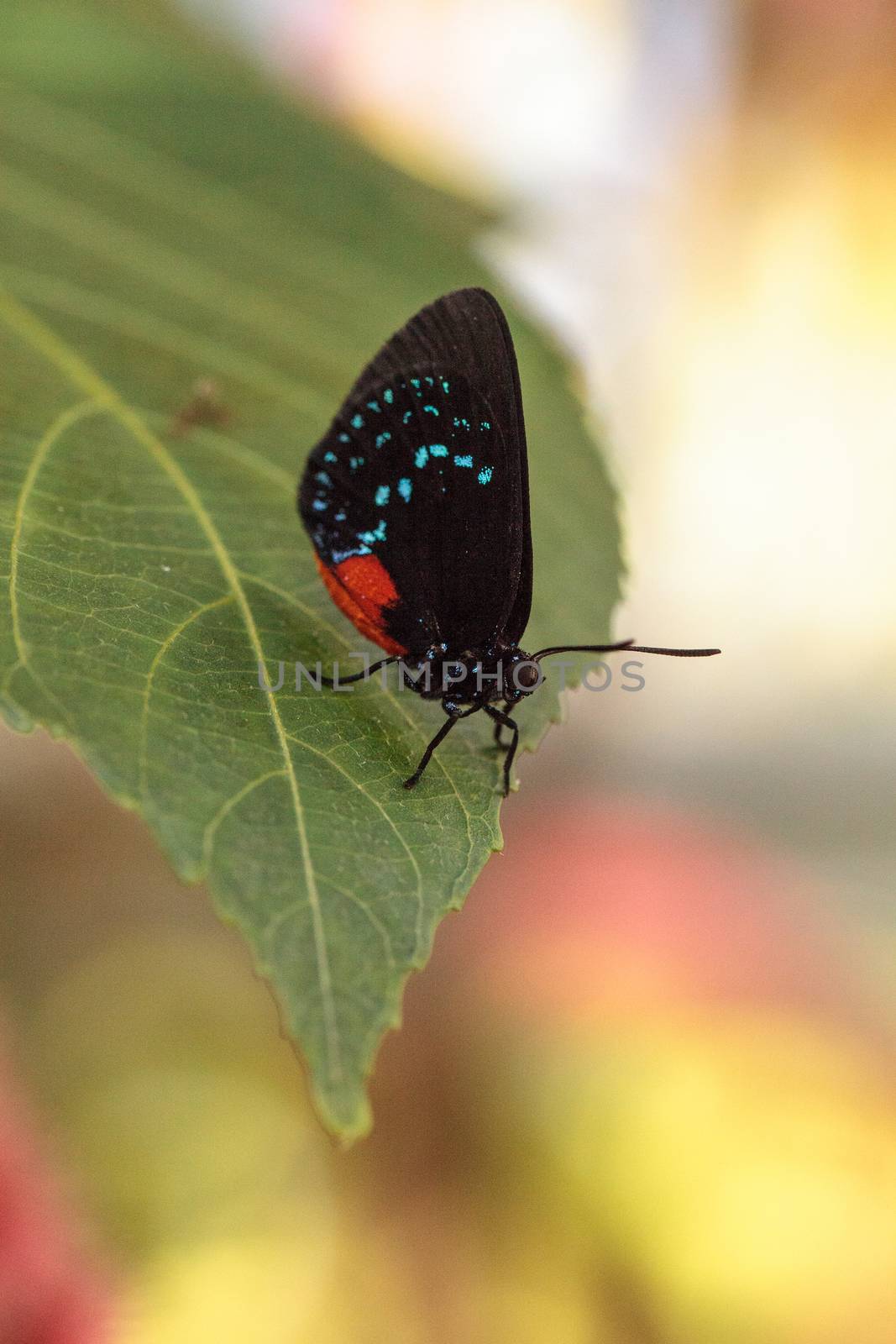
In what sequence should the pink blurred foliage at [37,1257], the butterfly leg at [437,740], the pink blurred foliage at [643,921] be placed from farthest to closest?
1. the pink blurred foliage at [643,921]
2. the pink blurred foliage at [37,1257]
3. the butterfly leg at [437,740]

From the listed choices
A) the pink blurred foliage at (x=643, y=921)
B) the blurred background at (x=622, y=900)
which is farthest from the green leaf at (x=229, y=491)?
the pink blurred foliage at (x=643, y=921)

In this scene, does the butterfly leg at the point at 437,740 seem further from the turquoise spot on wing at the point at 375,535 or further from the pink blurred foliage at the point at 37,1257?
the pink blurred foliage at the point at 37,1257

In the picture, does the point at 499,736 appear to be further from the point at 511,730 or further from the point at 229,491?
the point at 229,491

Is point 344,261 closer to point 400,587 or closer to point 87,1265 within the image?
point 400,587

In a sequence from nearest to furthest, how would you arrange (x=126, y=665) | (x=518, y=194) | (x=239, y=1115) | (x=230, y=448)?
(x=126, y=665), (x=230, y=448), (x=518, y=194), (x=239, y=1115)

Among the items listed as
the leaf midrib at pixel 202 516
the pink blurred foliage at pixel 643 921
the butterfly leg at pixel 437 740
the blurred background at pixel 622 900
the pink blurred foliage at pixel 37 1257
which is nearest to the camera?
the leaf midrib at pixel 202 516

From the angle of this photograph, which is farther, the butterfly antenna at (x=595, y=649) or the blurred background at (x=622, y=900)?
the blurred background at (x=622, y=900)

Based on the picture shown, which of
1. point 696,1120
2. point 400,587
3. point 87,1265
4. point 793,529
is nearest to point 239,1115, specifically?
point 87,1265

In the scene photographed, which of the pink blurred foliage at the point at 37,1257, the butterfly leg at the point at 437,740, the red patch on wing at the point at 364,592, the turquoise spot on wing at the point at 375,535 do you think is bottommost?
the pink blurred foliage at the point at 37,1257
